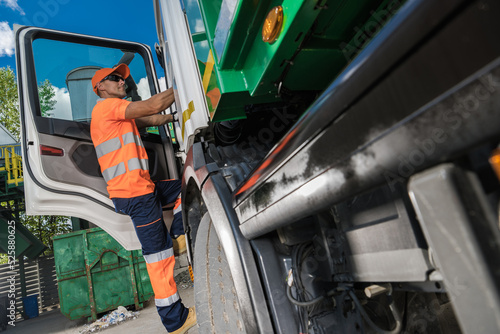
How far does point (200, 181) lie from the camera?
1.54 m

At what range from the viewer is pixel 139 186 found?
8.13ft

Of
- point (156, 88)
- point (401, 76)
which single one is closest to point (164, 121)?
point (156, 88)

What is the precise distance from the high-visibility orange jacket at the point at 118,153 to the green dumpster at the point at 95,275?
3708mm

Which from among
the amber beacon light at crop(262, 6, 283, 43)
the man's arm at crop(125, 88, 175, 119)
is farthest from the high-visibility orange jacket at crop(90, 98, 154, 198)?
the amber beacon light at crop(262, 6, 283, 43)

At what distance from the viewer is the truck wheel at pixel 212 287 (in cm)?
136

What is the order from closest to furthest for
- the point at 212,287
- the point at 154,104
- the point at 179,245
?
the point at 212,287
the point at 154,104
the point at 179,245

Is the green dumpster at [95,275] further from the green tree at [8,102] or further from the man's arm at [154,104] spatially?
the green tree at [8,102]

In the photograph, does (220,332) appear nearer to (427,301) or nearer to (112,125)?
(427,301)

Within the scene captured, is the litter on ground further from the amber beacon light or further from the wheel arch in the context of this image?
the amber beacon light

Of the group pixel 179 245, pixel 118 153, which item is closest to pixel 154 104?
pixel 118 153

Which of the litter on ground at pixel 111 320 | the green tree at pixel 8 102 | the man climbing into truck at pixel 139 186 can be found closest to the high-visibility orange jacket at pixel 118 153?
the man climbing into truck at pixel 139 186

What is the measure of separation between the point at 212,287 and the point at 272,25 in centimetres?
122

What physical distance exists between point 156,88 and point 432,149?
11.0ft

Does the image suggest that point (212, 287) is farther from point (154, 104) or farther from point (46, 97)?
point (46, 97)
